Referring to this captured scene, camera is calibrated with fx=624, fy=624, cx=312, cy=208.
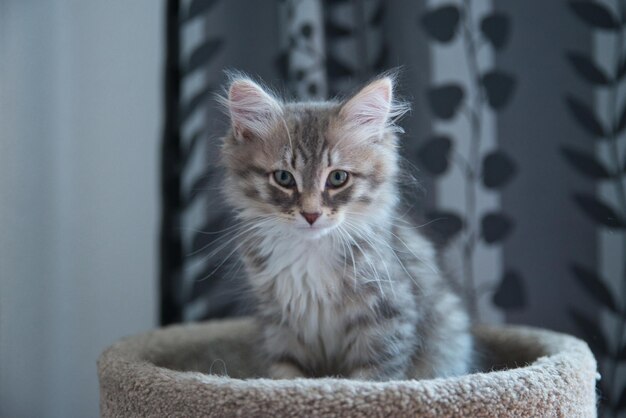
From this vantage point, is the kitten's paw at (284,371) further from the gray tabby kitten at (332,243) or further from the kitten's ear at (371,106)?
the kitten's ear at (371,106)

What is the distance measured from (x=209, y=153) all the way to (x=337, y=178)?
24.0 inches

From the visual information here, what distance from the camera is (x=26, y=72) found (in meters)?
1.86

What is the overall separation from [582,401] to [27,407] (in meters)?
1.51

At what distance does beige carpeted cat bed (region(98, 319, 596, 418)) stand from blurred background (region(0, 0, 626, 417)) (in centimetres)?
57

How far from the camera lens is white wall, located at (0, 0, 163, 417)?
1.81m

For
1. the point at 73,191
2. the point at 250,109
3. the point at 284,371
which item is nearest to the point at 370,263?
the point at 284,371

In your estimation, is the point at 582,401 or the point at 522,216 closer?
the point at 582,401

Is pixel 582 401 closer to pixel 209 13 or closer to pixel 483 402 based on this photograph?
pixel 483 402

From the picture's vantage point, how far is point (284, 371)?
1308 mm

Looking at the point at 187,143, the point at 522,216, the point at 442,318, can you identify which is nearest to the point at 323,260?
the point at 442,318

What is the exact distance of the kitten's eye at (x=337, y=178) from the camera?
1239mm

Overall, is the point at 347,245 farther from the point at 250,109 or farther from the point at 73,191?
the point at 73,191

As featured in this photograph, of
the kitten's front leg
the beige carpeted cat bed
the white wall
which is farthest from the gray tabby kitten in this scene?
the white wall

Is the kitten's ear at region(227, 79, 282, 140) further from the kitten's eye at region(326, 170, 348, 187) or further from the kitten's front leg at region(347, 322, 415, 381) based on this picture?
the kitten's front leg at region(347, 322, 415, 381)
